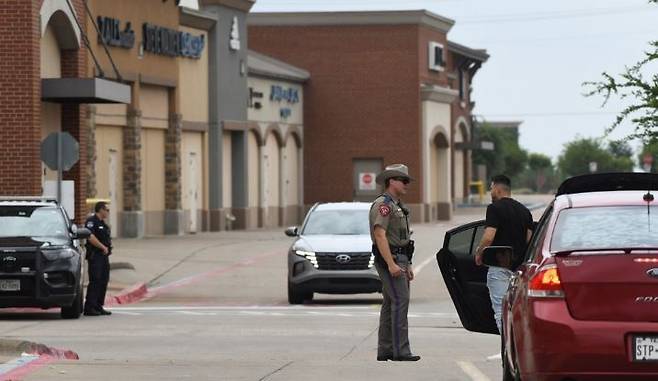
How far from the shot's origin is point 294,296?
28000 millimetres

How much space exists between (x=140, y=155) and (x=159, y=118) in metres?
2.33

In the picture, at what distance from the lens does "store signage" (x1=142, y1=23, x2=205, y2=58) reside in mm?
49125

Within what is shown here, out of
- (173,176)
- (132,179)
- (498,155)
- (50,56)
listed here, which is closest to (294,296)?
(50,56)

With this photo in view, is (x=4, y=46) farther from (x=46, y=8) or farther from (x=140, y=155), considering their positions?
(x=140, y=155)

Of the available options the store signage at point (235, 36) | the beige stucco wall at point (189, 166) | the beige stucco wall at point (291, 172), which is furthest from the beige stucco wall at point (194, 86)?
the beige stucco wall at point (291, 172)

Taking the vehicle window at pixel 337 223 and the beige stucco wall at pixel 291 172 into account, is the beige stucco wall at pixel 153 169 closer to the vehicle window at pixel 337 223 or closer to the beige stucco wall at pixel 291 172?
the beige stucco wall at pixel 291 172

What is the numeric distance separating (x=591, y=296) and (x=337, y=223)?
1827 cm

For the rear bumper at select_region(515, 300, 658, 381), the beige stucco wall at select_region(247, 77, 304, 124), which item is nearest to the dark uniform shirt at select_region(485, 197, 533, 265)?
the rear bumper at select_region(515, 300, 658, 381)

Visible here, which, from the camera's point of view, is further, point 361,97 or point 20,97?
point 361,97

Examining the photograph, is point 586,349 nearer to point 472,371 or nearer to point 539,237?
point 539,237

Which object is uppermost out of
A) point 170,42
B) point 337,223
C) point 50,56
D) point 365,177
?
point 170,42

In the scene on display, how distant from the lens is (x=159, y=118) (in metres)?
51.9

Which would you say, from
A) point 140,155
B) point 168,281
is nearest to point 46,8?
point 168,281

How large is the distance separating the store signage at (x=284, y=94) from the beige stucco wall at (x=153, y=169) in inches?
590
